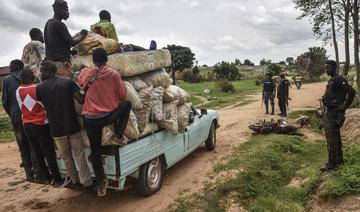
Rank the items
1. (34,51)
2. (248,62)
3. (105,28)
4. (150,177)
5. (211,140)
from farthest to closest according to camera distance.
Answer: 1. (248,62)
2. (211,140)
3. (34,51)
4. (105,28)
5. (150,177)

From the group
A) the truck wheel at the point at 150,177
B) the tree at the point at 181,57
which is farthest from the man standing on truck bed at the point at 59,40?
the tree at the point at 181,57

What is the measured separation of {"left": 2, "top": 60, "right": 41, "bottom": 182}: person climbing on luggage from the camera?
609 cm

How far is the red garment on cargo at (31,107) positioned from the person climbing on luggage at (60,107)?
251 millimetres

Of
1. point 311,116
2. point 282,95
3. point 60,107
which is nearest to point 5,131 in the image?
point 282,95

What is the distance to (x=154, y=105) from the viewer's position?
21.3 feet

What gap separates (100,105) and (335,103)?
3643 millimetres

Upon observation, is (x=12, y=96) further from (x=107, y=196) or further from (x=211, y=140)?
(x=211, y=140)

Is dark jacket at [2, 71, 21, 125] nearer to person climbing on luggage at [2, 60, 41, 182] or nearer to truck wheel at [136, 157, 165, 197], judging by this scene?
person climbing on luggage at [2, 60, 41, 182]

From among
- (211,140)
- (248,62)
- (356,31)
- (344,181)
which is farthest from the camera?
(248,62)

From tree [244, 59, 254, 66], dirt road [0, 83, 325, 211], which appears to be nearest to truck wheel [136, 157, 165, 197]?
dirt road [0, 83, 325, 211]

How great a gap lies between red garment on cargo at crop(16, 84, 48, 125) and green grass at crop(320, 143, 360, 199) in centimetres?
410

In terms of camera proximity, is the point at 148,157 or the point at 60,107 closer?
the point at 60,107

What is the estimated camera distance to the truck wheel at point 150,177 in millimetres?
6164

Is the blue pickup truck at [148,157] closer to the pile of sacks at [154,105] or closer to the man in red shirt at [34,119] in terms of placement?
the pile of sacks at [154,105]
